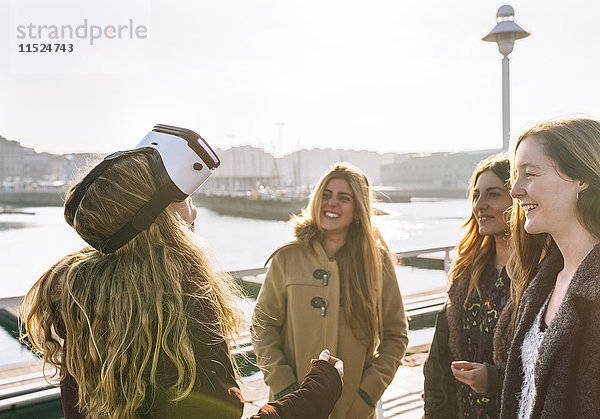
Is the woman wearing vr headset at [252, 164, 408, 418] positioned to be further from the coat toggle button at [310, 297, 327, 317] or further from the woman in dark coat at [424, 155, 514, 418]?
the woman in dark coat at [424, 155, 514, 418]

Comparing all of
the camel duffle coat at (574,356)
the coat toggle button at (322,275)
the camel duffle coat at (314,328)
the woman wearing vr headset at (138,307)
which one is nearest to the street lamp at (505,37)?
the camel duffle coat at (314,328)

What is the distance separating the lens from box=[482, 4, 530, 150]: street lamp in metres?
5.17

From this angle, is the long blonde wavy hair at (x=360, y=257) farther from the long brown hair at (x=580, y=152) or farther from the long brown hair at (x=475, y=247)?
the long brown hair at (x=580, y=152)

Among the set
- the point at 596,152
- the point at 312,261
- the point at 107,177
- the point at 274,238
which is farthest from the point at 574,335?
the point at 274,238

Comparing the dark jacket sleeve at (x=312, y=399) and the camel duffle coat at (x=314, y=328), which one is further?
the camel duffle coat at (x=314, y=328)

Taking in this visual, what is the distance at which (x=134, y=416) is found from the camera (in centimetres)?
121

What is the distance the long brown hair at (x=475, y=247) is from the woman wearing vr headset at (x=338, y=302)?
0.37 m

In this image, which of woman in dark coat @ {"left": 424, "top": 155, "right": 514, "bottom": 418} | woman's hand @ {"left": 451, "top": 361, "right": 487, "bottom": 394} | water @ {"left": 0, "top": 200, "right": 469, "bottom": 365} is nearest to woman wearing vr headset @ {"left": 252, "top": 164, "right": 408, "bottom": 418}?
woman in dark coat @ {"left": 424, "top": 155, "right": 514, "bottom": 418}

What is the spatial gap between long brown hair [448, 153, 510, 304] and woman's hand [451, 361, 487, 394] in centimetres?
36

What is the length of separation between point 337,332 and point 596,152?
139cm

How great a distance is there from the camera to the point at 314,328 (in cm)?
244

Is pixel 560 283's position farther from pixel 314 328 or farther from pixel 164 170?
pixel 314 328

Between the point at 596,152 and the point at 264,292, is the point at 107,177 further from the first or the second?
the point at 264,292

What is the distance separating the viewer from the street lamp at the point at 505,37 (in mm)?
5172
